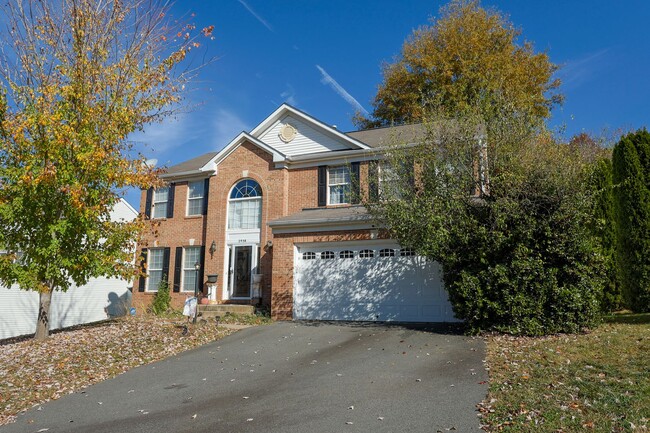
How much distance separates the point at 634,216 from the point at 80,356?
1264 cm

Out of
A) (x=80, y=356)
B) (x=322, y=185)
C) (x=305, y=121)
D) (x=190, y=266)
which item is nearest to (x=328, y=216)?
(x=322, y=185)

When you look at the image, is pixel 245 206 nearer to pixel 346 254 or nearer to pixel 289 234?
pixel 289 234

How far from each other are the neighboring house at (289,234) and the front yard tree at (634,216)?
13.9ft

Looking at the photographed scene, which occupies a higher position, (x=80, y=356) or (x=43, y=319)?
(x=43, y=319)

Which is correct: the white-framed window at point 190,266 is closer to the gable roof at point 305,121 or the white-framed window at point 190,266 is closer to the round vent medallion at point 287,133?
the gable roof at point 305,121

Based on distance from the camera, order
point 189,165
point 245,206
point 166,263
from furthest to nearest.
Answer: point 189,165 → point 166,263 → point 245,206

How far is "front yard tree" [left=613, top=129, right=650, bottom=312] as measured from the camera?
35.9 feet

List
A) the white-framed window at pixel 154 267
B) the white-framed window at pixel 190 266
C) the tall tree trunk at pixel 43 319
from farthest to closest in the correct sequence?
the white-framed window at pixel 154 267 < the white-framed window at pixel 190 266 < the tall tree trunk at pixel 43 319

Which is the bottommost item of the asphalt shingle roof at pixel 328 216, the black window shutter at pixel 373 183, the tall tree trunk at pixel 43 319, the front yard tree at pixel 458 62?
the tall tree trunk at pixel 43 319

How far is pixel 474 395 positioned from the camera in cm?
645

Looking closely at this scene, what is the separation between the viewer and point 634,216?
11211mm

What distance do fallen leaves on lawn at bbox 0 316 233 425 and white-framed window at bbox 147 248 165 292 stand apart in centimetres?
544

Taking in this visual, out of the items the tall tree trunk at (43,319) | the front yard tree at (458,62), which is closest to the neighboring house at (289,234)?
the tall tree trunk at (43,319)

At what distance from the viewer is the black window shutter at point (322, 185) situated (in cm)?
1723
